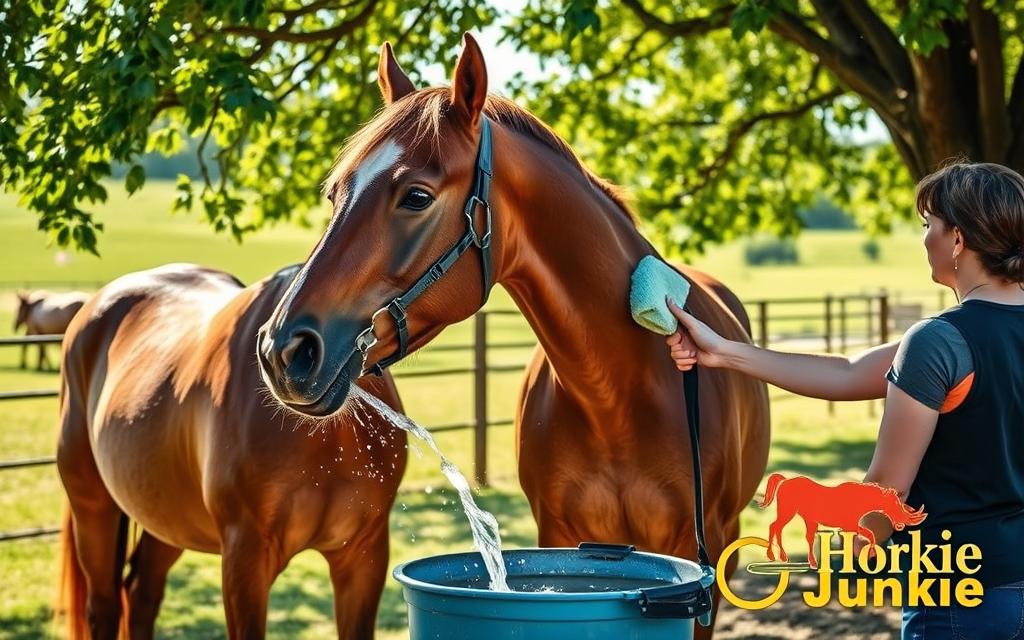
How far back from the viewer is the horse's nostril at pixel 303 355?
83.4 inches

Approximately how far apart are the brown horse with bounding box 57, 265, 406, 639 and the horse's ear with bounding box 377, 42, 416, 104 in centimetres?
93

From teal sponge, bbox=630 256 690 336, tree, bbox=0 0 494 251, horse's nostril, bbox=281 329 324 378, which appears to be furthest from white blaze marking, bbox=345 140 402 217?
tree, bbox=0 0 494 251

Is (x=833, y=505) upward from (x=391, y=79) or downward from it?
downward

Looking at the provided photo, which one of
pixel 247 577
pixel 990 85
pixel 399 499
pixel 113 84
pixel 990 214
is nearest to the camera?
pixel 990 214

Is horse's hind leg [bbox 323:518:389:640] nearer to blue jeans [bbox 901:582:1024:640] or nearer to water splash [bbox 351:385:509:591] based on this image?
water splash [bbox 351:385:509:591]

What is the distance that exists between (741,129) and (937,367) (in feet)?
22.9

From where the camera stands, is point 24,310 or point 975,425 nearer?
point 975,425

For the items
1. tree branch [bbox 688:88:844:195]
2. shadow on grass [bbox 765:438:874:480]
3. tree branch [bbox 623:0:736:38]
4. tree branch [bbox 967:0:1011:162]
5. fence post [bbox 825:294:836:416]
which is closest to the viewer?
tree branch [bbox 967:0:1011:162]

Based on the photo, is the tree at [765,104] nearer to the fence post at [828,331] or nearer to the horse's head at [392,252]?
the fence post at [828,331]

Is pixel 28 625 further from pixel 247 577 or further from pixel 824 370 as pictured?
pixel 824 370

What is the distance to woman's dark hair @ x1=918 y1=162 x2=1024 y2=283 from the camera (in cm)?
199

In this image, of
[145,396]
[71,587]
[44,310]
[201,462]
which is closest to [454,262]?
[201,462]

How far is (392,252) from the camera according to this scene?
7.41 ft

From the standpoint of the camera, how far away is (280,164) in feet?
26.2
